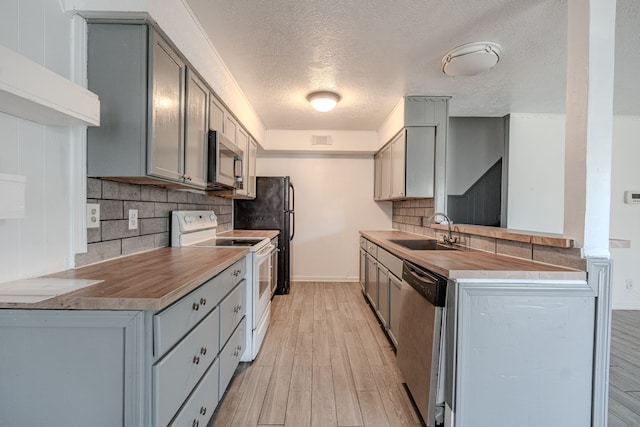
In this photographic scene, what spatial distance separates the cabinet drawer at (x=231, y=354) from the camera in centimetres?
164

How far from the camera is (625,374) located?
Answer: 6.81 feet

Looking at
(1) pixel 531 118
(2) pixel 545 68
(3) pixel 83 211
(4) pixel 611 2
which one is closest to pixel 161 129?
(3) pixel 83 211

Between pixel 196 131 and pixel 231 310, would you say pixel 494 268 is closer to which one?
pixel 231 310

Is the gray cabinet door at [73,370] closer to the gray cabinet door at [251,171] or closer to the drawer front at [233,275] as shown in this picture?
the drawer front at [233,275]

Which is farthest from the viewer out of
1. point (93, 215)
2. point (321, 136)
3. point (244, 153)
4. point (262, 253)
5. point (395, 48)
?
point (321, 136)

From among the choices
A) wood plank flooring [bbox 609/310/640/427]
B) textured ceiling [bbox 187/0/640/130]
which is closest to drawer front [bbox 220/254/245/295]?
textured ceiling [bbox 187/0/640/130]

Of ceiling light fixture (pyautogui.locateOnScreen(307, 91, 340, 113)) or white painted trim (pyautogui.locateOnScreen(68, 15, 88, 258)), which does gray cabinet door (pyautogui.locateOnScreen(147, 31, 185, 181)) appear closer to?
white painted trim (pyautogui.locateOnScreen(68, 15, 88, 258))

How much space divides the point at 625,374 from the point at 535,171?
7.26ft

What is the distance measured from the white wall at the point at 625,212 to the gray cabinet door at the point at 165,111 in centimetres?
472

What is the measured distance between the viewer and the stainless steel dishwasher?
1.46 m

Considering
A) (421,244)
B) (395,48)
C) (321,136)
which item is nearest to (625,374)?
(421,244)

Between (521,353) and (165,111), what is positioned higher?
(165,111)

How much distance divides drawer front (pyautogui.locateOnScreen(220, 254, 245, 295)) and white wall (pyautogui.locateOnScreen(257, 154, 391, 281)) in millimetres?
2529

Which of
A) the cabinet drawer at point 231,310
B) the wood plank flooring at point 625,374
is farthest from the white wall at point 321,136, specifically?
the wood plank flooring at point 625,374
